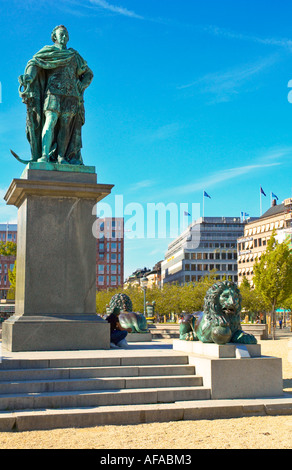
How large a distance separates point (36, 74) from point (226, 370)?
853 centimetres

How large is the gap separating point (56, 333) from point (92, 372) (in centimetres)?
238

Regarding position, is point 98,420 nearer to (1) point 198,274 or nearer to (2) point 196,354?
(2) point 196,354

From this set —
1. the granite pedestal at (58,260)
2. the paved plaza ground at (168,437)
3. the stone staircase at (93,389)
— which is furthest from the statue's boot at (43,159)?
the paved plaza ground at (168,437)

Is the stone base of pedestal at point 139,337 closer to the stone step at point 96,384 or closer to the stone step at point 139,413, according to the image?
the stone step at point 96,384

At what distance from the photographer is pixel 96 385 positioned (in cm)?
930

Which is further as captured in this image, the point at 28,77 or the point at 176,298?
the point at 176,298

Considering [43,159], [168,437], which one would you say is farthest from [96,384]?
[43,159]

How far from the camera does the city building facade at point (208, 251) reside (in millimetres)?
115625

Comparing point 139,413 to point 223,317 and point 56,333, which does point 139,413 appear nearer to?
point 223,317

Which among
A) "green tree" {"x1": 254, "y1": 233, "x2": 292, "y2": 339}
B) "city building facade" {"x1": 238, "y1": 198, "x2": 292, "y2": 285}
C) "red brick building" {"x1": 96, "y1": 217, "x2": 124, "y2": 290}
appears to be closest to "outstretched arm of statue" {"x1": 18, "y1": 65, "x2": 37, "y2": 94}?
"green tree" {"x1": 254, "y1": 233, "x2": 292, "y2": 339}

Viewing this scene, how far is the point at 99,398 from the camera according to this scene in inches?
351

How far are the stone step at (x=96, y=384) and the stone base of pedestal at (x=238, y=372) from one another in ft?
1.34

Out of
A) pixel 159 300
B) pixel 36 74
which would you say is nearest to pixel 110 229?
pixel 159 300

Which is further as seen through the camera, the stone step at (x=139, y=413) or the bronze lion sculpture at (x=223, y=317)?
the bronze lion sculpture at (x=223, y=317)
